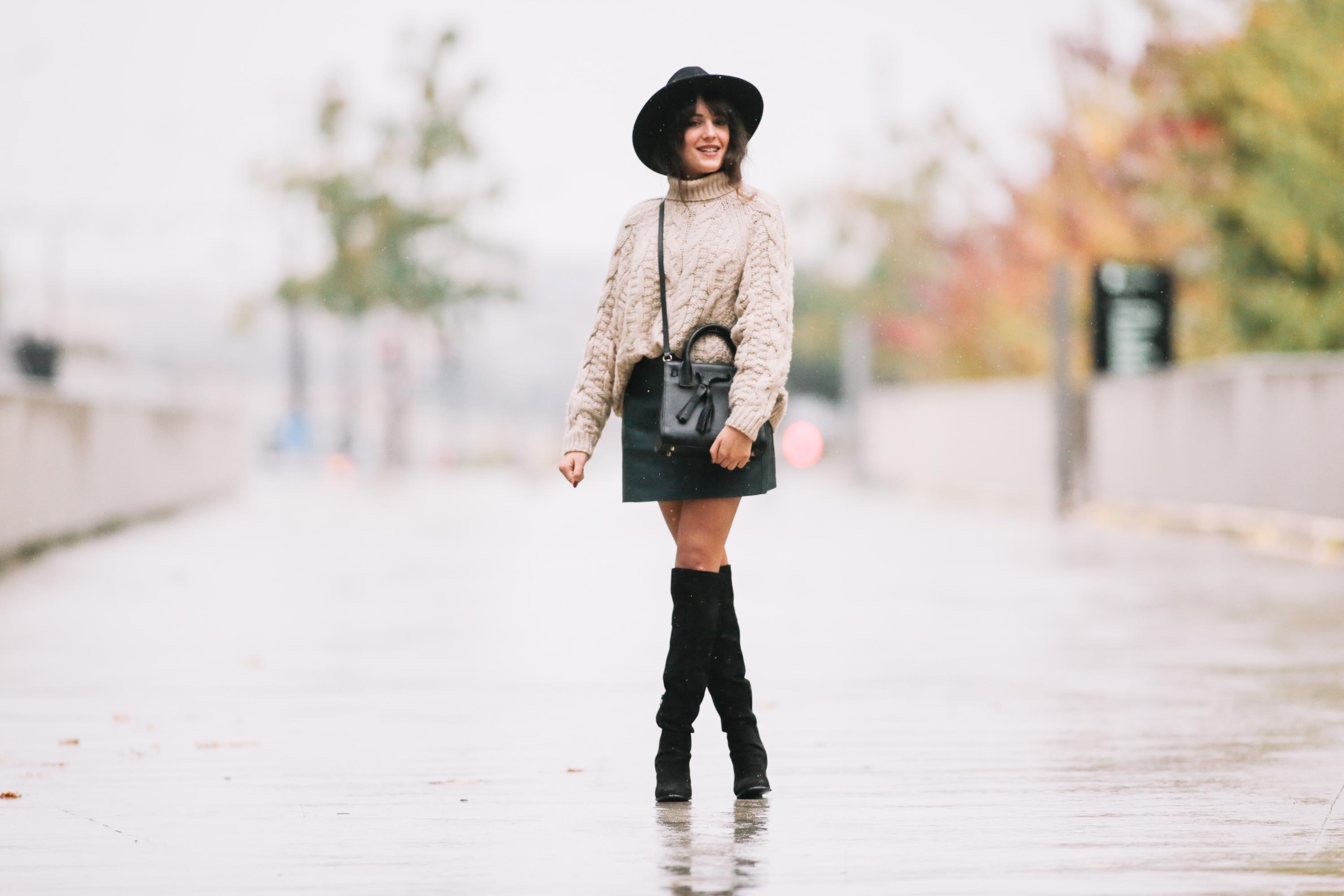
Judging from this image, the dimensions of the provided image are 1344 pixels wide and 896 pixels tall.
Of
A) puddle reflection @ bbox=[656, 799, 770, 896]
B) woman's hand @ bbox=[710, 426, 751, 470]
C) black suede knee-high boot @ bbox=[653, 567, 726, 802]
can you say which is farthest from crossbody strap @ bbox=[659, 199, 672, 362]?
puddle reflection @ bbox=[656, 799, 770, 896]

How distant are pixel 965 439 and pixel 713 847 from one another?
2957cm

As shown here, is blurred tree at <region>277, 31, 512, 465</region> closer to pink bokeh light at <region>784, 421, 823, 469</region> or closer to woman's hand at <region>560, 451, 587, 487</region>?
pink bokeh light at <region>784, 421, 823, 469</region>

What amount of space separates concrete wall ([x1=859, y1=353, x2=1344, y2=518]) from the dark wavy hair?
1216 cm

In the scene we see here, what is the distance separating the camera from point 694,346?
5375mm

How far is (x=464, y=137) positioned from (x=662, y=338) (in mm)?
48138

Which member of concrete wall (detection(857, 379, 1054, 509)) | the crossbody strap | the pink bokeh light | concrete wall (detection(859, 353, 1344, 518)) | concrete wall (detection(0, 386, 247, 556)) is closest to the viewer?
the crossbody strap

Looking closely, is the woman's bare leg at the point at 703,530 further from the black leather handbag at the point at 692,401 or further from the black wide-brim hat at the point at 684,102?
the black wide-brim hat at the point at 684,102

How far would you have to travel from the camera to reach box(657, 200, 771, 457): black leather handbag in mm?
5246

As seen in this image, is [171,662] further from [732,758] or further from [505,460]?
[505,460]

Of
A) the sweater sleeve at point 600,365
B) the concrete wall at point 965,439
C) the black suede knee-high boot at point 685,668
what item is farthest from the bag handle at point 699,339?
the concrete wall at point 965,439

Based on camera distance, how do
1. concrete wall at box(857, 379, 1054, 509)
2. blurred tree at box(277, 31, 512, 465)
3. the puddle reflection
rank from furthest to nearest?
1. blurred tree at box(277, 31, 512, 465)
2. concrete wall at box(857, 379, 1054, 509)
3. the puddle reflection

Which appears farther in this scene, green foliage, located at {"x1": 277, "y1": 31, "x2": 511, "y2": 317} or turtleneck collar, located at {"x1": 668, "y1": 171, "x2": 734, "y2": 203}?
green foliage, located at {"x1": 277, "y1": 31, "x2": 511, "y2": 317}

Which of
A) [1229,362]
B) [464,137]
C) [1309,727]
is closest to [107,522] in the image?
[1229,362]

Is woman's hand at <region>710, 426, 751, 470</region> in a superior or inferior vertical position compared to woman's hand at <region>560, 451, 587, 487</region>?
superior
